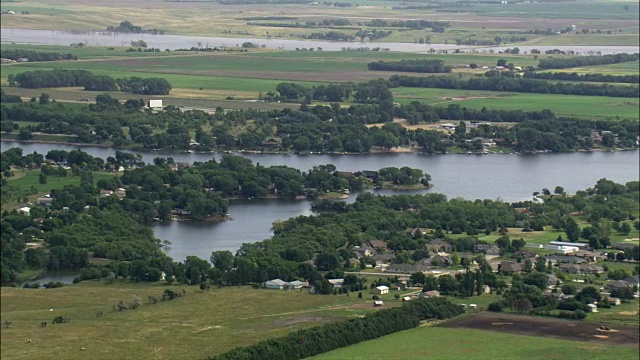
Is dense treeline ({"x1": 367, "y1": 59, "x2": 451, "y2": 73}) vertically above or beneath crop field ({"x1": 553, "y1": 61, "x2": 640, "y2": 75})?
beneath

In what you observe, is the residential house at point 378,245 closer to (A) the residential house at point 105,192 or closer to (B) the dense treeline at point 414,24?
(A) the residential house at point 105,192

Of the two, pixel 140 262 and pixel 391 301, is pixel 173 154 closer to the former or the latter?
pixel 140 262

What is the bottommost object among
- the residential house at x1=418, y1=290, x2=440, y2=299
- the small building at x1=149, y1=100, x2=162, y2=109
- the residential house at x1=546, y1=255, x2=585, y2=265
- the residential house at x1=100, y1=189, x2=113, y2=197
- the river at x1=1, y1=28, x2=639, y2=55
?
the river at x1=1, y1=28, x2=639, y2=55

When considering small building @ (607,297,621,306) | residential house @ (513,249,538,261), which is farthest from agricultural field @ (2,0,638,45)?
small building @ (607,297,621,306)

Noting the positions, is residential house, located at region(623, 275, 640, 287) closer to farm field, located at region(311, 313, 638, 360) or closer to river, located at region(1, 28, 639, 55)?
farm field, located at region(311, 313, 638, 360)

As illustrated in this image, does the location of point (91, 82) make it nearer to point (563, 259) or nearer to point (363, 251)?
point (363, 251)

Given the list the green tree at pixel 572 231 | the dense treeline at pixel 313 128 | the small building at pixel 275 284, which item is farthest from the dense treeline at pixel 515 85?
the small building at pixel 275 284

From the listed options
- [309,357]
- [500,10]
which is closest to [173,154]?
[309,357]
